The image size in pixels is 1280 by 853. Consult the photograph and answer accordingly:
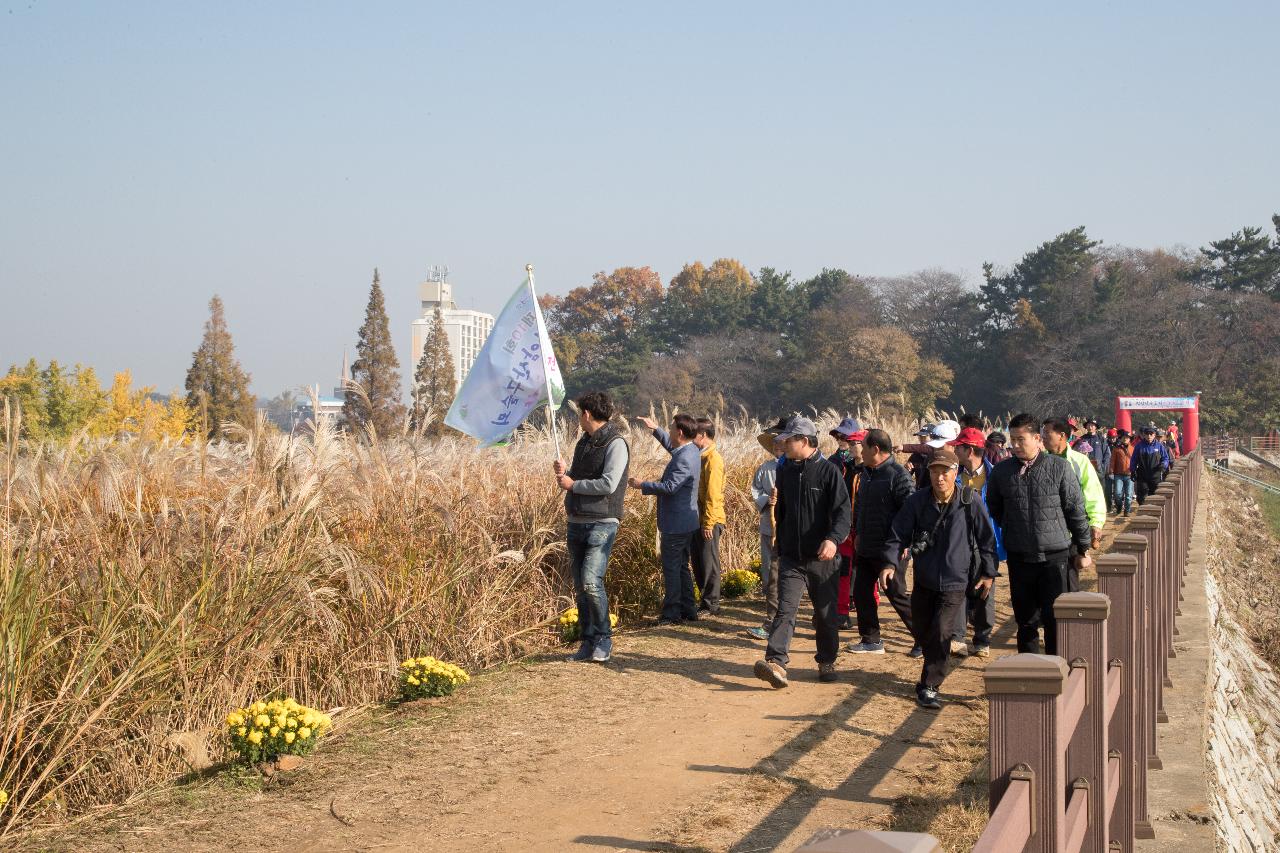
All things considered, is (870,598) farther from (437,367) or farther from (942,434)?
(437,367)

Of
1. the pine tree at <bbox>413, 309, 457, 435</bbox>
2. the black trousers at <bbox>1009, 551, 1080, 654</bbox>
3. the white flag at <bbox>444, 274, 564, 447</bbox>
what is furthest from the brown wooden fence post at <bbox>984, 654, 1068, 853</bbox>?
the pine tree at <bbox>413, 309, 457, 435</bbox>

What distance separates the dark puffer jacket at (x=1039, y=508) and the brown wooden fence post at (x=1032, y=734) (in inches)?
203

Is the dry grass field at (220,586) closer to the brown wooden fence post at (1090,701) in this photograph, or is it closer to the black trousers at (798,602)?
the black trousers at (798,602)

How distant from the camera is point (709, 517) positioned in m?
10.9

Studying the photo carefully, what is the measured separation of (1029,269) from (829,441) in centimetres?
5513

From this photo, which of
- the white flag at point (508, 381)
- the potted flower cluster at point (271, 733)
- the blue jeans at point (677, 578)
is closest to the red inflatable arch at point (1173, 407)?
the blue jeans at point (677, 578)

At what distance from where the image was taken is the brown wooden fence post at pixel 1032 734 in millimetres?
2992

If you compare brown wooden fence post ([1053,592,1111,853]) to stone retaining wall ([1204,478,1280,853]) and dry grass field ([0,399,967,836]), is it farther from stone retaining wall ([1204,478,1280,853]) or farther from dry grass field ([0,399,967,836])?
dry grass field ([0,399,967,836])

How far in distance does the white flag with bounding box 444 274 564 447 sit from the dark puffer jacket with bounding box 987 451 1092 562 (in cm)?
366

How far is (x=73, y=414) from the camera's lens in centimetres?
4438

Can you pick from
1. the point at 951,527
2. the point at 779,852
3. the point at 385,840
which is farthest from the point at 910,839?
the point at 951,527

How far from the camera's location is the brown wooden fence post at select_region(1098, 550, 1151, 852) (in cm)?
487

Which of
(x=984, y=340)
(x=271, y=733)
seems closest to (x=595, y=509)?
(x=271, y=733)

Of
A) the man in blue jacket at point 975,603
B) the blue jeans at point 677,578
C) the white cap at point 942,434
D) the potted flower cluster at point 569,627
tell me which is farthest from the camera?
the blue jeans at point 677,578
